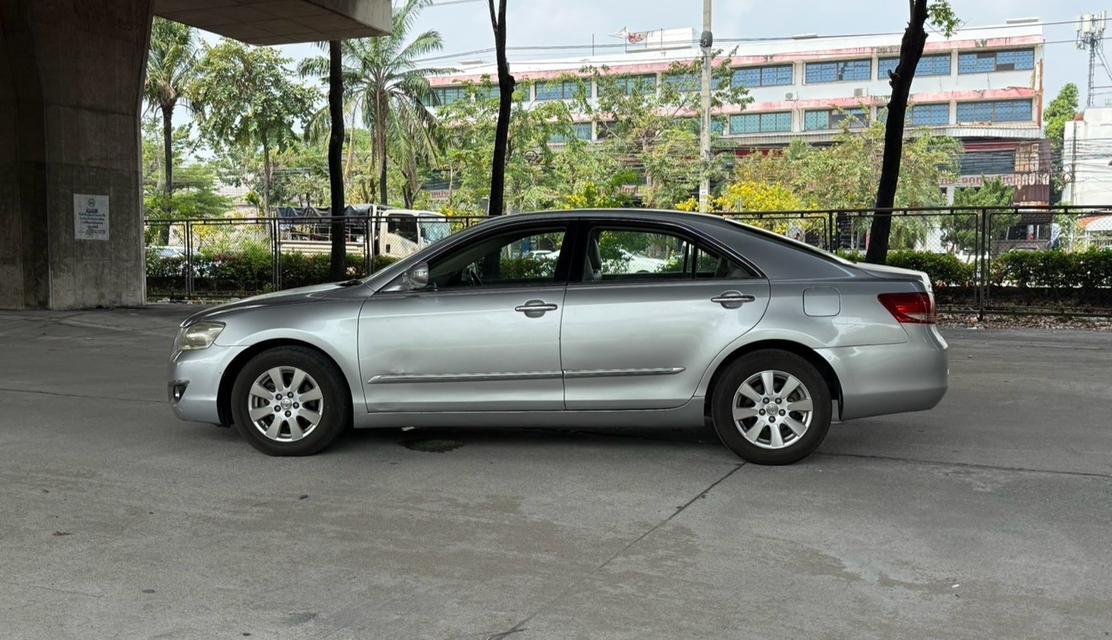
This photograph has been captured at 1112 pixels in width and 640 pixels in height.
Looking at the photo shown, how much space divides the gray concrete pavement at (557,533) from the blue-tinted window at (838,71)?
74620 mm

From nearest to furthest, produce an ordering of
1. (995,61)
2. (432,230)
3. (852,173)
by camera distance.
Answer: (432,230) → (852,173) → (995,61)

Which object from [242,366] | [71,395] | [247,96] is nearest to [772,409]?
[242,366]

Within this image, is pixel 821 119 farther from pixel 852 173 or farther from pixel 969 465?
pixel 969 465

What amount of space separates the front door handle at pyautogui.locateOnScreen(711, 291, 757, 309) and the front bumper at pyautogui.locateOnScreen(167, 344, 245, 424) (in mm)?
3039

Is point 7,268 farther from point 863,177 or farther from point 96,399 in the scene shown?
point 863,177

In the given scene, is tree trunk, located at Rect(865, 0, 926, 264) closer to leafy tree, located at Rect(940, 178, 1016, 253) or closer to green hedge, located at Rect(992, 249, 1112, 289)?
leafy tree, located at Rect(940, 178, 1016, 253)

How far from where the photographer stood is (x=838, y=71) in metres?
78.4

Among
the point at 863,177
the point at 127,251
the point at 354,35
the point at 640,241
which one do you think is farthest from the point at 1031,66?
the point at 640,241

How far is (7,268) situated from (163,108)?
26404 millimetres

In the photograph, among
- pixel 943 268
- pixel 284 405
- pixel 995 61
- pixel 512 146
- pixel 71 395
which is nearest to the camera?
pixel 284 405

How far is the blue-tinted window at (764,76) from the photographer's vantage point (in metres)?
79.7

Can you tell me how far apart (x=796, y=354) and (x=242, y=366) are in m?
3.54

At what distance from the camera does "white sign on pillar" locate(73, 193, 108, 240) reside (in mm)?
17875

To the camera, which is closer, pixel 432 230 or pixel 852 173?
pixel 432 230
